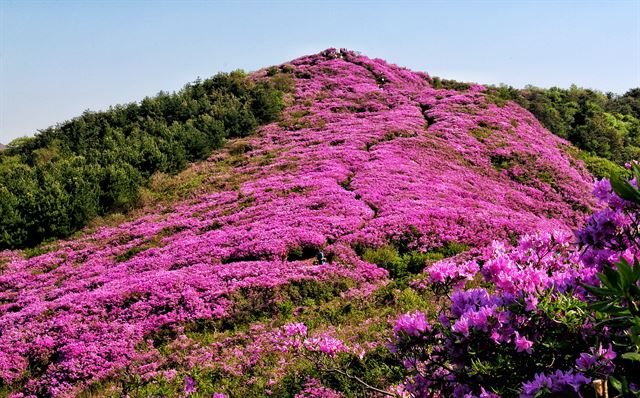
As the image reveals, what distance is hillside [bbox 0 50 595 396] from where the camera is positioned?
33.0 feet

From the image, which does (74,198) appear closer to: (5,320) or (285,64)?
(5,320)

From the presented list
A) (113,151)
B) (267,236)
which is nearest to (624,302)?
(267,236)

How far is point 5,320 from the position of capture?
12.5 metres

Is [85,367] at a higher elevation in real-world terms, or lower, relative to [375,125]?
lower

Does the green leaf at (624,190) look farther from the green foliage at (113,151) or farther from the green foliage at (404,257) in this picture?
the green foliage at (113,151)

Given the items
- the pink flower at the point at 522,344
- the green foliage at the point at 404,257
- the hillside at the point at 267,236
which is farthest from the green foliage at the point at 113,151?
the pink flower at the point at 522,344

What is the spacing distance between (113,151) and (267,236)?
15.9 m

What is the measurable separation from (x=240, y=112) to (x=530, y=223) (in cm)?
2382

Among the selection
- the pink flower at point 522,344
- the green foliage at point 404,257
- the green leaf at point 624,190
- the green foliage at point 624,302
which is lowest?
the green foliage at point 404,257

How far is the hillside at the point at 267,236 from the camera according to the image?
10062 mm

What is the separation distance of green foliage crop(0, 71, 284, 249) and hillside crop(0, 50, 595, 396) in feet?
5.32

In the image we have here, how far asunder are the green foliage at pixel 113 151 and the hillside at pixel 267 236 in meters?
1.62

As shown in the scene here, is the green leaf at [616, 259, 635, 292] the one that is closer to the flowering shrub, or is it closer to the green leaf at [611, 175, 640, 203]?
the flowering shrub

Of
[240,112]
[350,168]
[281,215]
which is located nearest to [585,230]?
[281,215]
